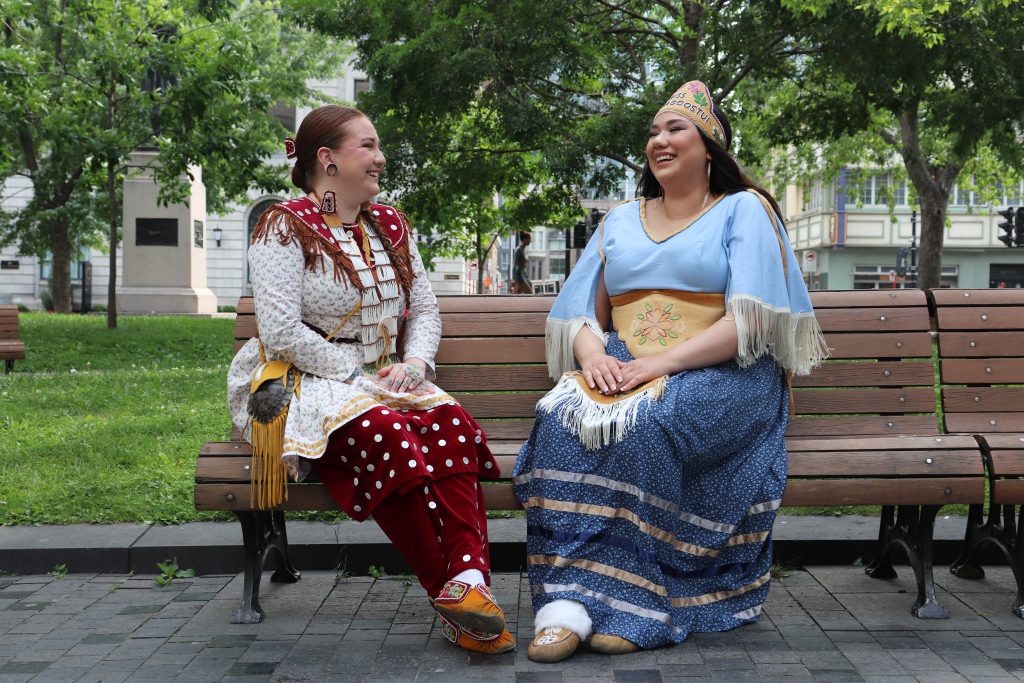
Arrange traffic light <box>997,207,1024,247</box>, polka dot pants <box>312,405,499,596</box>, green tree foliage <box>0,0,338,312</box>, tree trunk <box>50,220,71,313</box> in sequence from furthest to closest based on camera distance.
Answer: tree trunk <box>50,220,71,313</box>, traffic light <box>997,207,1024,247</box>, green tree foliage <box>0,0,338,312</box>, polka dot pants <box>312,405,499,596</box>

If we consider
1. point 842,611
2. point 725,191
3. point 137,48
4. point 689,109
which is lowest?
point 842,611


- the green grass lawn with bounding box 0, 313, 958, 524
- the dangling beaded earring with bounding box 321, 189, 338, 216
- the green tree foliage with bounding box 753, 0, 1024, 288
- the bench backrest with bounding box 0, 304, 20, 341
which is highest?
the green tree foliage with bounding box 753, 0, 1024, 288

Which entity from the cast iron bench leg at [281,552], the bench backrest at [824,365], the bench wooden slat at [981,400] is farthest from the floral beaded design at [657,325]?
the cast iron bench leg at [281,552]

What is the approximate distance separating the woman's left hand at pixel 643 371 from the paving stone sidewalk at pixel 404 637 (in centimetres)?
88

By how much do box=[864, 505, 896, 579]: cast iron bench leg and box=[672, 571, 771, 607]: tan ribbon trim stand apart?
799 millimetres

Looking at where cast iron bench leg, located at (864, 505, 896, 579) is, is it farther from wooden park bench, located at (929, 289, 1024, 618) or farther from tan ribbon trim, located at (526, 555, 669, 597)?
tan ribbon trim, located at (526, 555, 669, 597)

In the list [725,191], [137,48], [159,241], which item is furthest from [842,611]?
[159,241]

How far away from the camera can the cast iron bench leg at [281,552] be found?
4594 mm

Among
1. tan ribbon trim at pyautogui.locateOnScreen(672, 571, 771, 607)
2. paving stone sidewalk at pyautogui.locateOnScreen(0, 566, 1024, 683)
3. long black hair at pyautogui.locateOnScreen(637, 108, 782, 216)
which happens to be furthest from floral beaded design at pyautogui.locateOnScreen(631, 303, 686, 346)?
paving stone sidewalk at pyautogui.locateOnScreen(0, 566, 1024, 683)

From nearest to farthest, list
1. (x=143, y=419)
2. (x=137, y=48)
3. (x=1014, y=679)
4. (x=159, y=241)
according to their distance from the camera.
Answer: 1. (x=1014, y=679)
2. (x=143, y=419)
3. (x=137, y=48)
4. (x=159, y=241)

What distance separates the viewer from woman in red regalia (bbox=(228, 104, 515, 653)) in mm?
3762

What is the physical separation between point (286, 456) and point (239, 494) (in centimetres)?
26

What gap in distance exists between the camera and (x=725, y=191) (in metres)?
4.30

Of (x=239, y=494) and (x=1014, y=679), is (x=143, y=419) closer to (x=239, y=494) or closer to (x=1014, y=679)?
(x=239, y=494)
